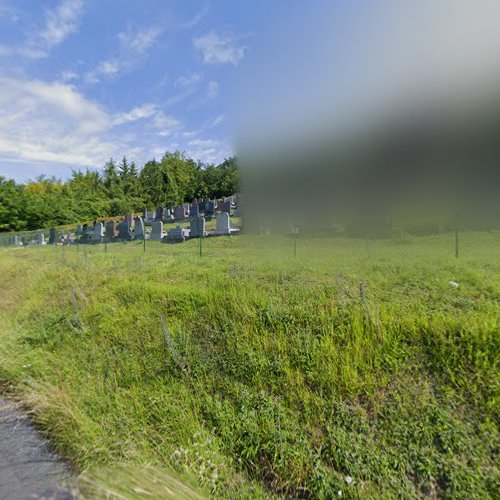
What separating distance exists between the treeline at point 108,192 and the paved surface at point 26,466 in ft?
100

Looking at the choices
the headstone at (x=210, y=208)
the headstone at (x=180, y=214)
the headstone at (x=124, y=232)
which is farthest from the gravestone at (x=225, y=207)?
the headstone at (x=124, y=232)

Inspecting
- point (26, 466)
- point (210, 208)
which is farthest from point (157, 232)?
point (26, 466)

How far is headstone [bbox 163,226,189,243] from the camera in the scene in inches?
594

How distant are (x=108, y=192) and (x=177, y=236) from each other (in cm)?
4147

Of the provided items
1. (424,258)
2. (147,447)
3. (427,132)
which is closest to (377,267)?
(424,258)

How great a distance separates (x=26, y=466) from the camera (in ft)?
7.48

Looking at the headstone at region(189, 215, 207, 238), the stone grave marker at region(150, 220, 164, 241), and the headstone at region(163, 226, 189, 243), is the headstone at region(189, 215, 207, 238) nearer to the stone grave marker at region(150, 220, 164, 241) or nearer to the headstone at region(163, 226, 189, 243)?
the headstone at region(163, 226, 189, 243)

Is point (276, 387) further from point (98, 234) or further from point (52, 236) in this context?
point (52, 236)

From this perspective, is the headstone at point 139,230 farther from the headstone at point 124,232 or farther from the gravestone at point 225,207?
the gravestone at point 225,207

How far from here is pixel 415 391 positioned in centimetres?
228

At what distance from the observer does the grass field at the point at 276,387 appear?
1905 mm

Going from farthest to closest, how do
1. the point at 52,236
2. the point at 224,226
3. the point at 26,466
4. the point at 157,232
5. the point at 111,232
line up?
the point at 52,236, the point at 111,232, the point at 157,232, the point at 224,226, the point at 26,466

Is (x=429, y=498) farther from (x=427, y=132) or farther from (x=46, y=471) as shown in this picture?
(x=427, y=132)

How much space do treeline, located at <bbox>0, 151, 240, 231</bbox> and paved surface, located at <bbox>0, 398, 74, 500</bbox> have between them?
30.5 metres
